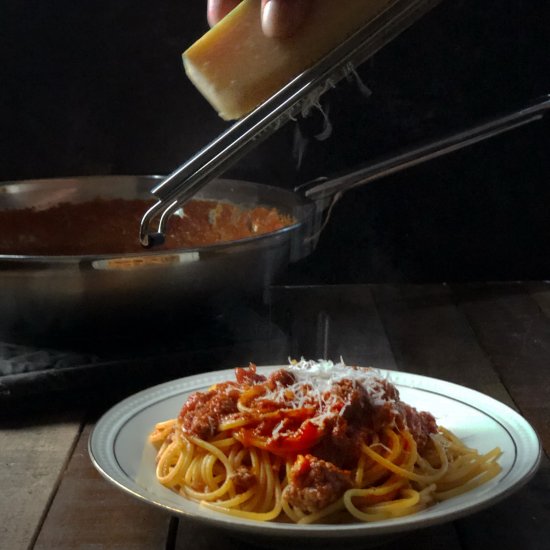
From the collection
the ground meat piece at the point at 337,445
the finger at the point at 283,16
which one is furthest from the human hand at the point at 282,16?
the ground meat piece at the point at 337,445

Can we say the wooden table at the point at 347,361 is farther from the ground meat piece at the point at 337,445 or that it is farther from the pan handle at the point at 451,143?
the pan handle at the point at 451,143

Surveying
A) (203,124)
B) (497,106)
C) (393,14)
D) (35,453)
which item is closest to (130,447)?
(35,453)

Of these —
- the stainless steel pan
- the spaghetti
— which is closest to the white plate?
the spaghetti

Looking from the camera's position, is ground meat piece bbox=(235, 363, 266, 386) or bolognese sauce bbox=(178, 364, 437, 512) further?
ground meat piece bbox=(235, 363, 266, 386)

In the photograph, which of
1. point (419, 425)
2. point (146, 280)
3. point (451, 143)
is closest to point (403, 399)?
point (419, 425)

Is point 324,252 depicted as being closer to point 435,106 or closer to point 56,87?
point 435,106

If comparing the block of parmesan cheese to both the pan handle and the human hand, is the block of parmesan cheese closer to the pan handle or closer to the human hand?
the human hand
